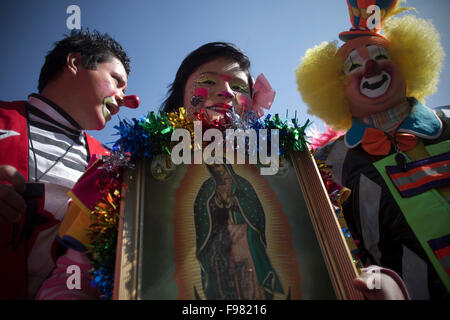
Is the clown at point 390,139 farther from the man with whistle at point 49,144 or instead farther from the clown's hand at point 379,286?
the man with whistle at point 49,144

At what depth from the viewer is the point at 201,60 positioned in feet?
6.82

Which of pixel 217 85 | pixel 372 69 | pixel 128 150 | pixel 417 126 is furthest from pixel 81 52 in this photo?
pixel 417 126

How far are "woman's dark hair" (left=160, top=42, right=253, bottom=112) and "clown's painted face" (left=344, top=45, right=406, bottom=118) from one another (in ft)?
2.58

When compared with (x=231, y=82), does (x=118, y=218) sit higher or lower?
lower

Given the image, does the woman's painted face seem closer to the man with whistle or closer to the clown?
the man with whistle

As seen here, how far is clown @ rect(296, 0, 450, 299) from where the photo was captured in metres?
1.59

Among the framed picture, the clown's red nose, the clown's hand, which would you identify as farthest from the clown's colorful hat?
the clown's hand

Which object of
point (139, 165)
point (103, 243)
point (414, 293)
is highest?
point (139, 165)

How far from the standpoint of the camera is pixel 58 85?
70.7 inches

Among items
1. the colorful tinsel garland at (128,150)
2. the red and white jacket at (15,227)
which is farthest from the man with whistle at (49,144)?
the colorful tinsel garland at (128,150)

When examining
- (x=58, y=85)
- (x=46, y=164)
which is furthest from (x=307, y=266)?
(x=58, y=85)

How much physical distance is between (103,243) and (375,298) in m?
0.92

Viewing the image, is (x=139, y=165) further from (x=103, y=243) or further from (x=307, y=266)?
(x=307, y=266)
